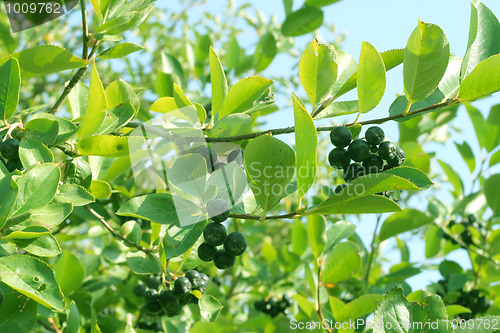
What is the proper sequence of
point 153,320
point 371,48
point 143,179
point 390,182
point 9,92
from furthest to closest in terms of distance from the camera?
point 153,320
point 143,179
point 9,92
point 371,48
point 390,182

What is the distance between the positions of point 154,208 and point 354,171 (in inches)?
21.2

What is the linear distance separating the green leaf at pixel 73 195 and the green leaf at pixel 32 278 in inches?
6.8

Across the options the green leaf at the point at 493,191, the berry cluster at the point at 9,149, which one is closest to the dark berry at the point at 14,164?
the berry cluster at the point at 9,149

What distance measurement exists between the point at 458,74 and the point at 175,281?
3.47 ft

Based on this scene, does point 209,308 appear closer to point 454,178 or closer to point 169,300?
point 169,300

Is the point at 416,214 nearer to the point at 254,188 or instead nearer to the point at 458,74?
the point at 458,74

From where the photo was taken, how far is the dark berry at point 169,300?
4.81 feet

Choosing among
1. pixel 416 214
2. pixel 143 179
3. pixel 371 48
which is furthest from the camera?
pixel 416 214

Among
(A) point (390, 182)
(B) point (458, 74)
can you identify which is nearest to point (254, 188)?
(A) point (390, 182)

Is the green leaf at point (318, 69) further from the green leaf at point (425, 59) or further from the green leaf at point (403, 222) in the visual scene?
the green leaf at point (403, 222)

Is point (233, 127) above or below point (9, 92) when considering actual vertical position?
below

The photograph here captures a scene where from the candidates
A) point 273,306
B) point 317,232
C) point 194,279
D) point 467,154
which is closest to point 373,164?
point 194,279

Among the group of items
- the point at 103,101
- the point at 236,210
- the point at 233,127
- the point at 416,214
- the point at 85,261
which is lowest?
the point at 85,261

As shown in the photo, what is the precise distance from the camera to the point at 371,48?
108cm
